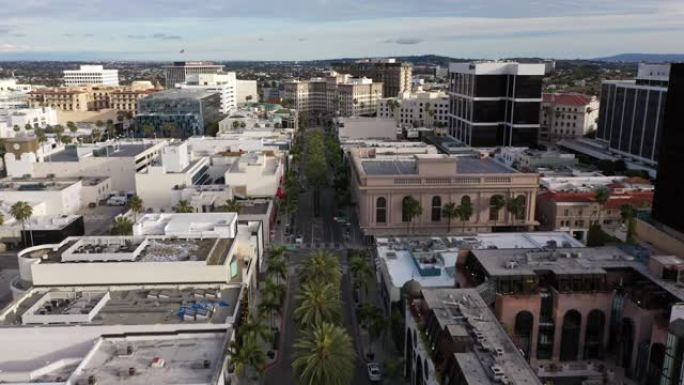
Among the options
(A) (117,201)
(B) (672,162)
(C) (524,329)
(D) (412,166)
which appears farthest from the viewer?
(A) (117,201)

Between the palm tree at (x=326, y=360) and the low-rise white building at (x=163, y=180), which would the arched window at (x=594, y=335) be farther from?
the low-rise white building at (x=163, y=180)

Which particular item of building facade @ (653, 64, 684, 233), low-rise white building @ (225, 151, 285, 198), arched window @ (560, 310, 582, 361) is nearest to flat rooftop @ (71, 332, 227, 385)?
arched window @ (560, 310, 582, 361)

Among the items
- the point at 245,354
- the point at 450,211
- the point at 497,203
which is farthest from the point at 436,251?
the point at 245,354

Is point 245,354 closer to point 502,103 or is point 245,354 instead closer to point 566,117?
point 502,103

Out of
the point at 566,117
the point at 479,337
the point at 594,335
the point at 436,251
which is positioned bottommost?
the point at 594,335

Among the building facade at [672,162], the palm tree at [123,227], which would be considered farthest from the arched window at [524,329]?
the palm tree at [123,227]

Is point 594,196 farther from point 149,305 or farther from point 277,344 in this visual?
point 149,305
